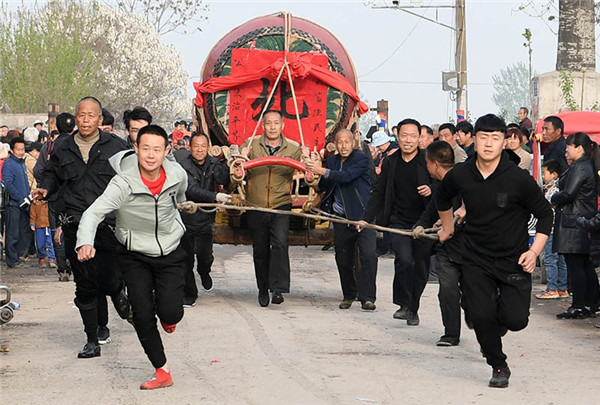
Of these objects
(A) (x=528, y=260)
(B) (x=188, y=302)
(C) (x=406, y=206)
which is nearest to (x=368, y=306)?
(C) (x=406, y=206)

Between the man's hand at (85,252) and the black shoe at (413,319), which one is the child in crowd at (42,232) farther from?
the man's hand at (85,252)

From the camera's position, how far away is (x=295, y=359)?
914cm

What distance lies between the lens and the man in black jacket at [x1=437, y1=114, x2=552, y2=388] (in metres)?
8.10

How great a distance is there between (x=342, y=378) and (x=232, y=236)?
519 centimetres

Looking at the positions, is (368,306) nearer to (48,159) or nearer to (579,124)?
(48,159)

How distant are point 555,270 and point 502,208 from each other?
5.38 m

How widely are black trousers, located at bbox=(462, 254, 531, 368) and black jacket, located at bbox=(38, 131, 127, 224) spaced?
3.02 m

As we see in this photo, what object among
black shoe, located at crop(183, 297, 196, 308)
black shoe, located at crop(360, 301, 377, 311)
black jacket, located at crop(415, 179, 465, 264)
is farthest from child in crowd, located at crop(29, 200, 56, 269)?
black jacket, located at crop(415, 179, 465, 264)

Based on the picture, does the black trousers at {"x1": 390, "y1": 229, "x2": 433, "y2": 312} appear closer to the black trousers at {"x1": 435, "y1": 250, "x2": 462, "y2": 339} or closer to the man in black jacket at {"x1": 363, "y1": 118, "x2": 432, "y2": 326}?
the man in black jacket at {"x1": 363, "y1": 118, "x2": 432, "y2": 326}

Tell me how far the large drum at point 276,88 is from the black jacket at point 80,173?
13.8 ft

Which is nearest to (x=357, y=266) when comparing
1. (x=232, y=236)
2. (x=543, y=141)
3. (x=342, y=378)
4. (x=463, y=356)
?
(x=232, y=236)

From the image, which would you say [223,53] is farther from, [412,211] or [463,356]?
[463,356]

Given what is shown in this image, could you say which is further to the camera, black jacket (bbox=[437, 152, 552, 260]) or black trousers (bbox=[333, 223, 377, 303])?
black trousers (bbox=[333, 223, 377, 303])

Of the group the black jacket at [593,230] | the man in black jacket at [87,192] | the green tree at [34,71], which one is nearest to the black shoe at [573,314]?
the black jacket at [593,230]
